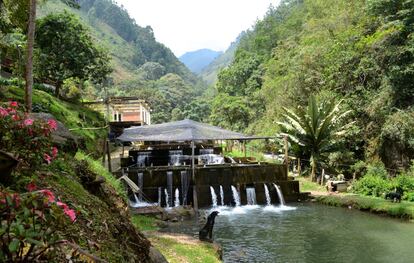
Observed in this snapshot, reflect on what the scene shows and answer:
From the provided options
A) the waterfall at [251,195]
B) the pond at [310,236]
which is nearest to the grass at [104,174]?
the pond at [310,236]

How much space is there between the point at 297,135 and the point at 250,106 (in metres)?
25.2

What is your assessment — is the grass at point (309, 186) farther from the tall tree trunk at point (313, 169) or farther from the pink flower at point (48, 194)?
the pink flower at point (48, 194)

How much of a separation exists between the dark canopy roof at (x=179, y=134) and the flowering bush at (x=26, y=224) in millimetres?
13587

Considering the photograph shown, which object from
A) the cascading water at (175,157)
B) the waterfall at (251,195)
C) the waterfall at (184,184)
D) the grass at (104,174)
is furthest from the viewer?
the cascading water at (175,157)

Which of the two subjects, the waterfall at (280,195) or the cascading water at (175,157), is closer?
the waterfall at (280,195)

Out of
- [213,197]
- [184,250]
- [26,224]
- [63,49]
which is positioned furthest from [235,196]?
[63,49]

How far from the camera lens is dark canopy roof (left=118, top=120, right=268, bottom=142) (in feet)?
52.9

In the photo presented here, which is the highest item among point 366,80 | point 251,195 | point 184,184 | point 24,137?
point 366,80

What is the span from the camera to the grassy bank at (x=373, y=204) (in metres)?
12.8

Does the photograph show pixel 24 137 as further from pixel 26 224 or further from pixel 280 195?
pixel 280 195

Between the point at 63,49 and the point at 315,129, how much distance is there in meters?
17.7

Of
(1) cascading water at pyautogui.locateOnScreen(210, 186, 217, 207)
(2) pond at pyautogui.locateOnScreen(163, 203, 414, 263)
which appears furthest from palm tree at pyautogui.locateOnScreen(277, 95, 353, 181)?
(1) cascading water at pyautogui.locateOnScreen(210, 186, 217, 207)

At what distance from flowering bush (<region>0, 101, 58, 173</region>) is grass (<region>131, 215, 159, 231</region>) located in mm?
7621

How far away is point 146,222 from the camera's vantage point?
39.3 feet
